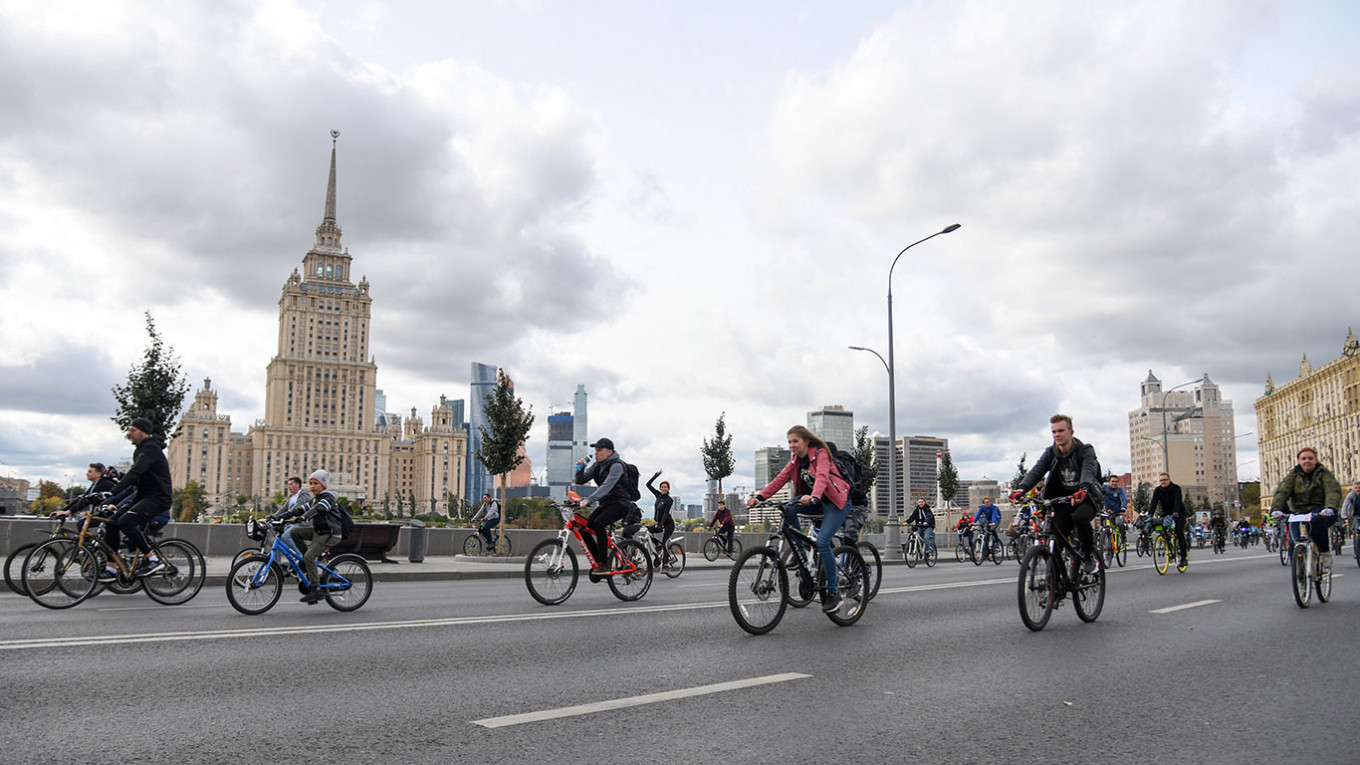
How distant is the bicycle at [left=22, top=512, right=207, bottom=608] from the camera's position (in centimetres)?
988

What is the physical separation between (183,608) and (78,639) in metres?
3.18

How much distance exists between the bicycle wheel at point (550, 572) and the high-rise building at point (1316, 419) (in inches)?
5326

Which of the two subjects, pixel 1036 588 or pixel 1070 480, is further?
pixel 1070 480

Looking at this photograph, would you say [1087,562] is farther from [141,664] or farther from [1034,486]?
[141,664]

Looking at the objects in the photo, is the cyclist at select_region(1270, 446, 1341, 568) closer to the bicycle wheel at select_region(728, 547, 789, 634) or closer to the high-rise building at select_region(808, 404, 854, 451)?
the bicycle wheel at select_region(728, 547, 789, 634)

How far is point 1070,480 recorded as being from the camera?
8211mm

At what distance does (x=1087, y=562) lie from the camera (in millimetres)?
8477

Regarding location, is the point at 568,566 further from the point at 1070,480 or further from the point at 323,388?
the point at 323,388

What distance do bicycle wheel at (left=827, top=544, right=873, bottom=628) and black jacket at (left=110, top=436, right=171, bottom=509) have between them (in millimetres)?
7718

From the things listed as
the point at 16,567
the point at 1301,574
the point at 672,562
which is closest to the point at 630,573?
the point at 672,562

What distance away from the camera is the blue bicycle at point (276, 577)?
364 inches

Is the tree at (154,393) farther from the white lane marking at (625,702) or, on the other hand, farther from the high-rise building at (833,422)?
the high-rise building at (833,422)

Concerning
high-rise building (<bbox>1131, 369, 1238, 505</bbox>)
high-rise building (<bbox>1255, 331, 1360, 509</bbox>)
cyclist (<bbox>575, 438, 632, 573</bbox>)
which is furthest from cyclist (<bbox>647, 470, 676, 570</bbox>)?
high-rise building (<bbox>1131, 369, 1238, 505</bbox>)

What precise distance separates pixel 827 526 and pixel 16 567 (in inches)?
346
